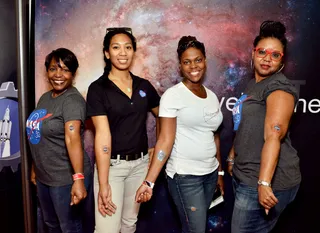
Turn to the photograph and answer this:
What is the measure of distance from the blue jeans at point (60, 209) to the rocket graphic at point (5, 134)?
62cm

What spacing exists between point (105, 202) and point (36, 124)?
0.71 meters

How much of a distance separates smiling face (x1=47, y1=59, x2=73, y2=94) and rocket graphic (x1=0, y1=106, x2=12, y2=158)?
2.43ft

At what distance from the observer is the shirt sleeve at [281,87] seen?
1673 mm

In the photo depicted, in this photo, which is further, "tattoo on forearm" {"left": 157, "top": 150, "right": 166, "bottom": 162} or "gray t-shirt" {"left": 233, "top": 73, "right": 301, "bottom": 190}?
"tattoo on forearm" {"left": 157, "top": 150, "right": 166, "bottom": 162}

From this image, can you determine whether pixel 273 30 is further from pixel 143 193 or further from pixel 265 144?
pixel 143 193

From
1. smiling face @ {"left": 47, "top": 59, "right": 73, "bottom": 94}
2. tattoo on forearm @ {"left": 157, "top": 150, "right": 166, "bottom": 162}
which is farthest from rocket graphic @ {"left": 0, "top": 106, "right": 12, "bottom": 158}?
tattoo on forearm @ {"left": 157, "top": 150, "right": 166, "bottom": 162}

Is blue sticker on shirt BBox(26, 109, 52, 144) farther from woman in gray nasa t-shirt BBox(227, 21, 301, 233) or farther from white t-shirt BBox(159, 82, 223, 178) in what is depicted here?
woman in gray nasa t-shirt BBox(227, 21, 301, 233)

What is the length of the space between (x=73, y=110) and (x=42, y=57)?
36.1 inches

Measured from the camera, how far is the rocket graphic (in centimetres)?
259

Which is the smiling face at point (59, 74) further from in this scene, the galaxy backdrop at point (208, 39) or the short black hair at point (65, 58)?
the galaxy backdrop at point (208, 39)

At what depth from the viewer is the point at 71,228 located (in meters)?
2.22

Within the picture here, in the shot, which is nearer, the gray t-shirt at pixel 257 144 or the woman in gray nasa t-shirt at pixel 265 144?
the woman in gray nasa t-shirt at pixel 265 144

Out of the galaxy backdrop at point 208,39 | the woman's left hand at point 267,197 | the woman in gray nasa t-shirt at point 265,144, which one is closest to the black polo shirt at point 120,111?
the galaxy backdrop at point 208,39

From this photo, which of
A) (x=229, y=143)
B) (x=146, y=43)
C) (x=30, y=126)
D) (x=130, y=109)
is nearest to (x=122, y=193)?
(x=130, y=109)
